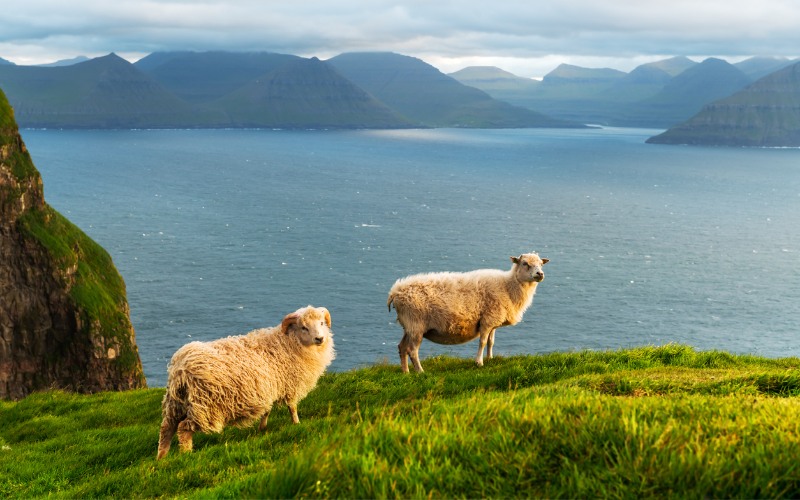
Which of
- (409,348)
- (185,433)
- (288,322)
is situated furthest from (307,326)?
(409,348)

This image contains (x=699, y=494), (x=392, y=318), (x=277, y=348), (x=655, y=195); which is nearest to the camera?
(x=699, y=494)

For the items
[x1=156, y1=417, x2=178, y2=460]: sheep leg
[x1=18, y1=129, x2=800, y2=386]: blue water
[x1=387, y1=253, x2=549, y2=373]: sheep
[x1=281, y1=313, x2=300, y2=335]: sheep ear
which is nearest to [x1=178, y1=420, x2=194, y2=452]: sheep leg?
[x1=156, y1=417, x2=178, y2=460]: sheep leg

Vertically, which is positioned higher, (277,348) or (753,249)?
(277,348)

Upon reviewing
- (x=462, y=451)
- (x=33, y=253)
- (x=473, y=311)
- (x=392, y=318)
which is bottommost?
(x=392, y=318)

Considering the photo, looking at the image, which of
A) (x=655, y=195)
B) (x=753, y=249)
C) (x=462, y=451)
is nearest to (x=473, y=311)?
(x=462, y=451)

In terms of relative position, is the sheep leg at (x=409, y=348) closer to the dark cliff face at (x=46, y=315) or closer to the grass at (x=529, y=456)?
the grass at (x=529, y=456)

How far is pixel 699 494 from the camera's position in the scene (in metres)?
5.67

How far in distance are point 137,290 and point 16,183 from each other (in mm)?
26128

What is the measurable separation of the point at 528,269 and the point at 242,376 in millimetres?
9665

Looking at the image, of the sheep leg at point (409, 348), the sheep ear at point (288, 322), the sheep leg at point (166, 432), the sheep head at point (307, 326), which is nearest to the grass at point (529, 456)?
the sheep leg at point (166, 432)

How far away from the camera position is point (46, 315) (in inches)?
2793

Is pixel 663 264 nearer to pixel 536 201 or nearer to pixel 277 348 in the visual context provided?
pixel 536 201

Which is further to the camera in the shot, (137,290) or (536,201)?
(536,201)

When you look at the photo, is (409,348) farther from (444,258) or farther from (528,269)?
(444,258)
